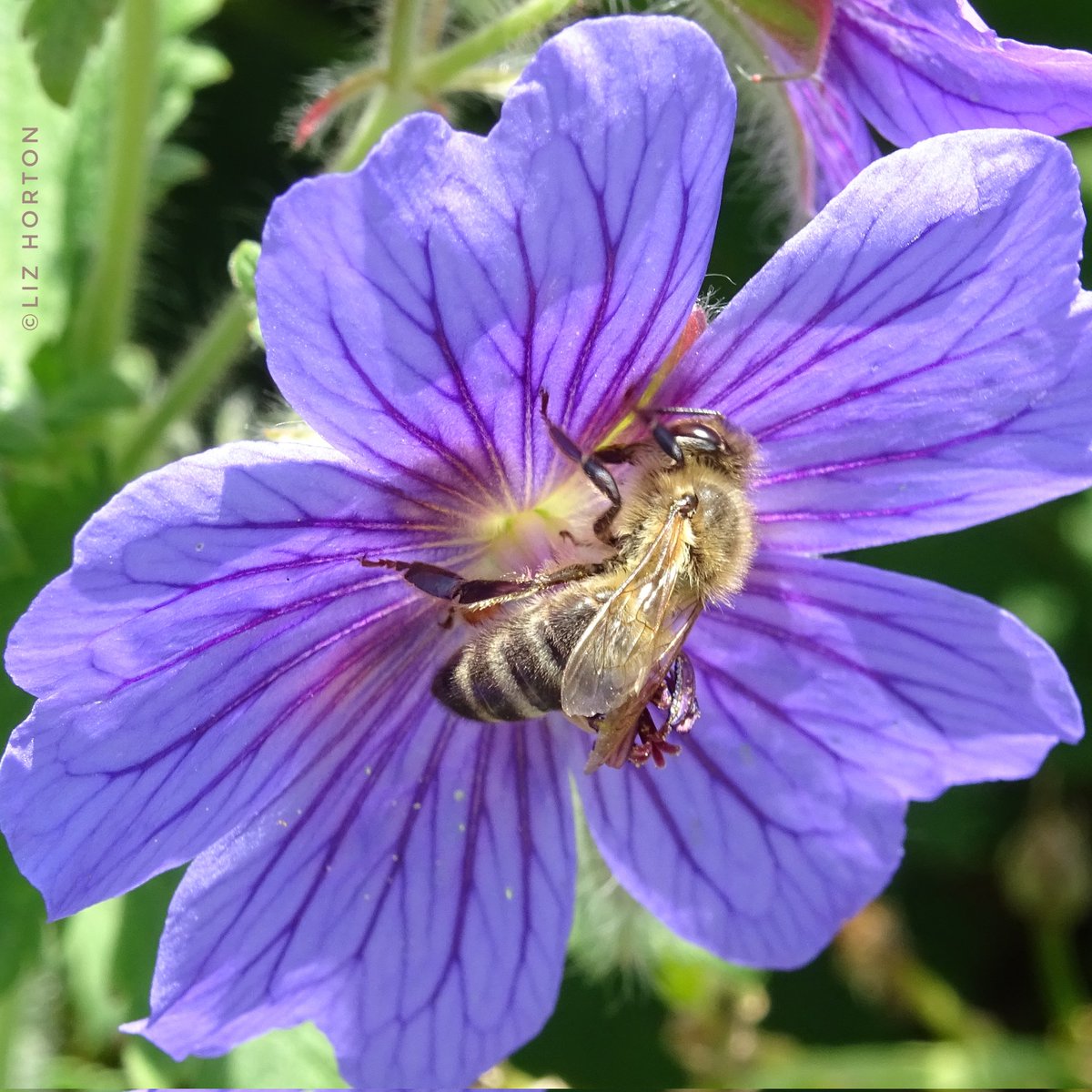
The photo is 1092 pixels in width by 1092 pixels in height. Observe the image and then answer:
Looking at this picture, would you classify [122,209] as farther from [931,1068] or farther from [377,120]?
[931,1068]

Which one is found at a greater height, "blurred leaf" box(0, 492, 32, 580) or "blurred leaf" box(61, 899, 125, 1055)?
"blurred leaf" box(0, 492, 32, 580)

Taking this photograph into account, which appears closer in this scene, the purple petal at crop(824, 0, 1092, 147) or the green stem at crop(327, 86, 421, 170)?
the purple petal at crop(824, 0, 1092, 147)

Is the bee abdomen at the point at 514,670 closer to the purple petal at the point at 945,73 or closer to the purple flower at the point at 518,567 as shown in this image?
the purple flower at the point at 518,567

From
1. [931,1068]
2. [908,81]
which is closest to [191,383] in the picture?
[908,81]

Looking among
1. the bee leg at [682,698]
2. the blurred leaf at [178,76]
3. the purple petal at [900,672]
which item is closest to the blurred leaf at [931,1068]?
the purple petal at [900,672]

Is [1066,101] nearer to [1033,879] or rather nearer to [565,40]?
[565,40]

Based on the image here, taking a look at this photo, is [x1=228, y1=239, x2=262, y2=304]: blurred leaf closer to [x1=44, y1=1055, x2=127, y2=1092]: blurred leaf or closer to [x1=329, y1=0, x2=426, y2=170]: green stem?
[x1=329, y1=0, x2=426, y2=170]: green stem

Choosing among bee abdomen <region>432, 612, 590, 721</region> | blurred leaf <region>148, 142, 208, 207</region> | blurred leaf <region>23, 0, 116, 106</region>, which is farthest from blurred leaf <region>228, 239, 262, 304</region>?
blurred leaf <region>148, 142, 208, 207</region>
